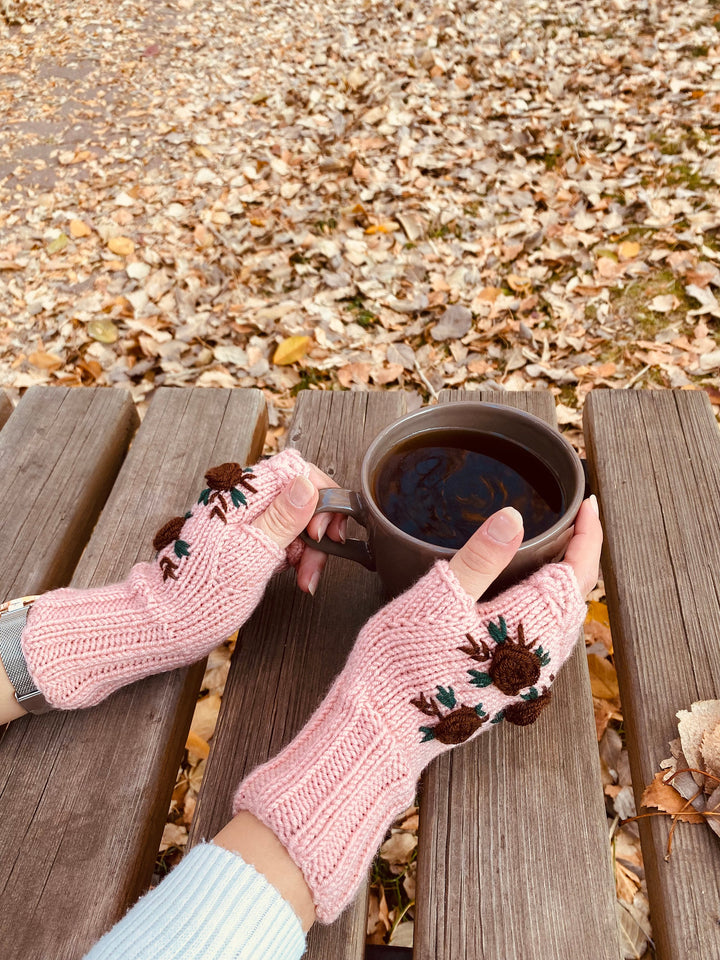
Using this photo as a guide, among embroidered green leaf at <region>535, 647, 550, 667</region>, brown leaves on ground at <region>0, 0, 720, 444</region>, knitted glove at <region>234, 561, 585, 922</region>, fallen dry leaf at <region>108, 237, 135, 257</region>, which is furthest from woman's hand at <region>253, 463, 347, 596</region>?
fallen dry leaf at <region>108, 237, 135, 257</region>

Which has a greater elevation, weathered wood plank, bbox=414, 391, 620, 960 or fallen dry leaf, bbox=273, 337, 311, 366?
weathered wood plank, bbox=414, 391, 620, 960

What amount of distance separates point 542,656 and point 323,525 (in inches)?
12.6

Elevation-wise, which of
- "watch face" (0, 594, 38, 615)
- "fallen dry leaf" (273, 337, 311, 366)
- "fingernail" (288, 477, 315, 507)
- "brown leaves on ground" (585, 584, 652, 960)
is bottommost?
"brown leaves on ground" (585, 584, 652, 960)

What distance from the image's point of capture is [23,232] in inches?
123

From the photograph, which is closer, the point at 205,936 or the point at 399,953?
the point at 205,936

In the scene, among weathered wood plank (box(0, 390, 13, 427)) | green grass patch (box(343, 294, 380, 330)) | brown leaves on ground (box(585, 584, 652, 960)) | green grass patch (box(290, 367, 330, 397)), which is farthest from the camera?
green grass patch (box(343, 294, 380, 330))

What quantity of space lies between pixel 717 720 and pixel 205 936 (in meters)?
0.59

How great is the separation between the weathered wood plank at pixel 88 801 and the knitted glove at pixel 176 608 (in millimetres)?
45

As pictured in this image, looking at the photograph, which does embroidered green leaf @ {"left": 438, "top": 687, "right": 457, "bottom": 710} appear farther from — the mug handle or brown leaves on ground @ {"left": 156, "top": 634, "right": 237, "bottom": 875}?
brown leaves on ground @ {"left": 156, "top": 634, "right": 237, "bottom": 875}

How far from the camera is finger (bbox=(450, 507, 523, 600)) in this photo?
0.73 m

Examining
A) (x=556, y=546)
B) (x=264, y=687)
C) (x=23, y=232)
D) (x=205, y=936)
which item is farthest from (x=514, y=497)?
(x=23, y=232)

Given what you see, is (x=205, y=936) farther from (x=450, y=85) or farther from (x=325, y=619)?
(x=450, y=85)

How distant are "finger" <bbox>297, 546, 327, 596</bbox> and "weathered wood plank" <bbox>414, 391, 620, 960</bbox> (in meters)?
0.28

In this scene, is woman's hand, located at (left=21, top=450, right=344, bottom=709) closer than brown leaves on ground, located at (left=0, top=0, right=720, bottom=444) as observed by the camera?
Yes
